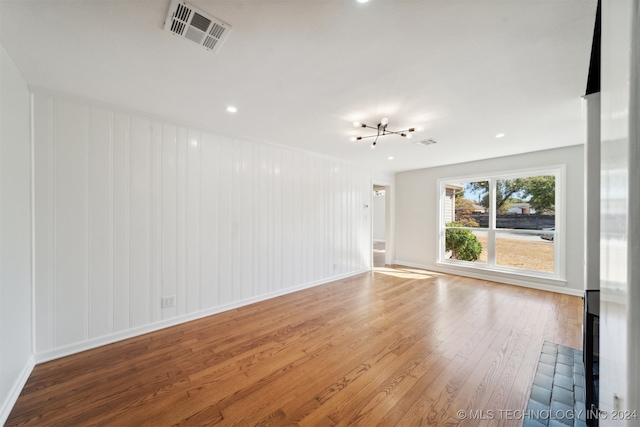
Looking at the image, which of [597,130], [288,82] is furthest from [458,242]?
[288,82]

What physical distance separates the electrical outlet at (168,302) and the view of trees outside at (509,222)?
557 centimetres

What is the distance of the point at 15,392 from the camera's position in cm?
177

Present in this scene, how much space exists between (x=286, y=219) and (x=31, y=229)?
281 cm

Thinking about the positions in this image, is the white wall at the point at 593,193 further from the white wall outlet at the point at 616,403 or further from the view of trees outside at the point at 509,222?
the view of trees outside at the point at 509,222

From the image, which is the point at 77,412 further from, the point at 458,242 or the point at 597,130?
the point at 458,242

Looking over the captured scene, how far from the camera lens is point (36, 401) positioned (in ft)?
5.76

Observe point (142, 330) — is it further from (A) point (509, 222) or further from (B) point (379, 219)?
(B) point (379, 219)

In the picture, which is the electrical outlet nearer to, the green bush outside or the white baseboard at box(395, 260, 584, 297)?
the white baseboard at box(395, 260, 584, 297)

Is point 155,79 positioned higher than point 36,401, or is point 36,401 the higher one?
point 155,79

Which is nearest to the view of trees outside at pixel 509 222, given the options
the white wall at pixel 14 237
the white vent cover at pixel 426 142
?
the white vent cover at pixel 426 142

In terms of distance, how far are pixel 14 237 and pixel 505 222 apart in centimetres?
674

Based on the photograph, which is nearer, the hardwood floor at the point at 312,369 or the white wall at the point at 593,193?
the hardwood floor at the point at 312,369

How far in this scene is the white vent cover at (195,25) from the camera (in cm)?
137

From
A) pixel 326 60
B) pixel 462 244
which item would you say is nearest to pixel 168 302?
pixel 326 60
